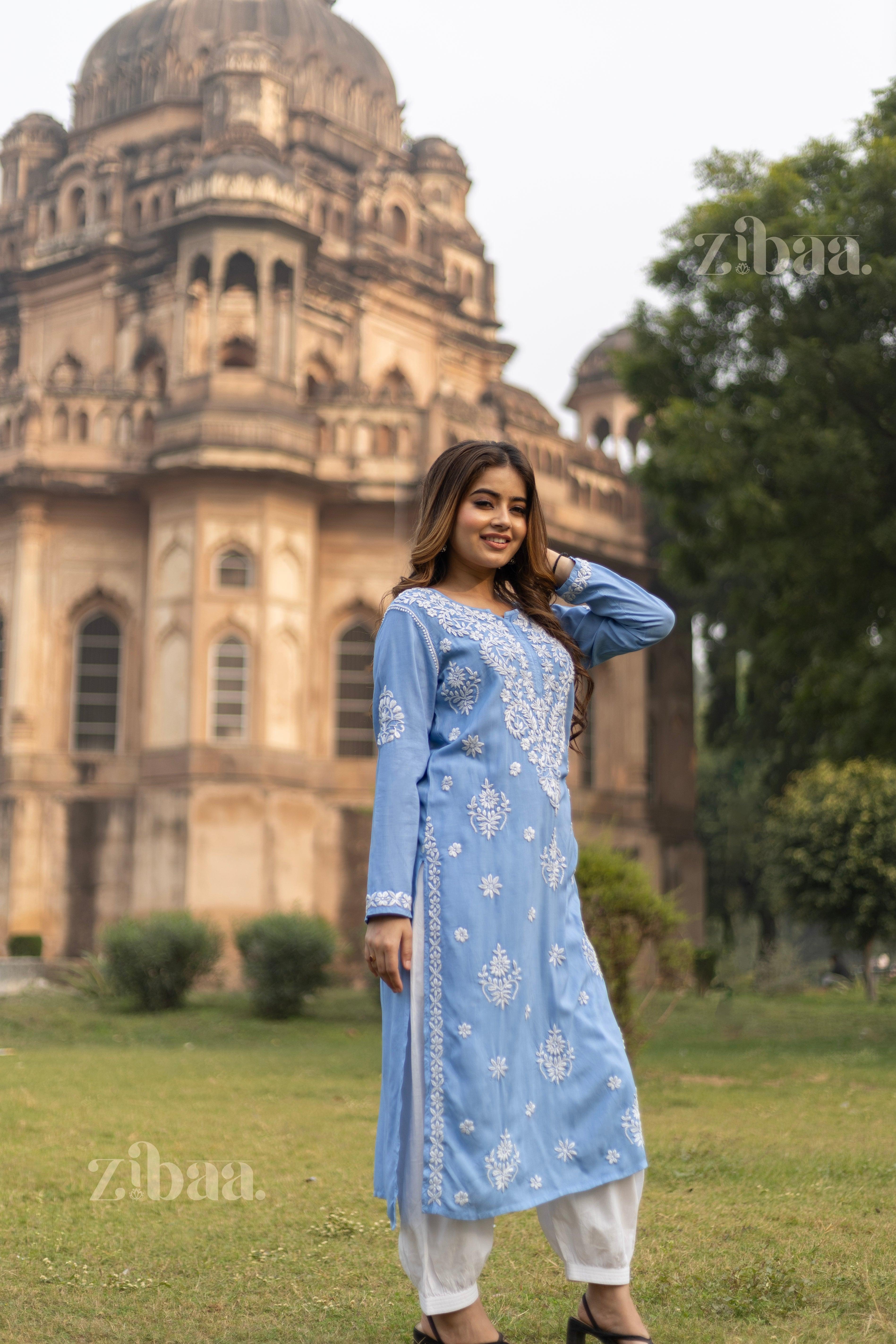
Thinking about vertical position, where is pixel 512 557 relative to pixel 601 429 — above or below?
below

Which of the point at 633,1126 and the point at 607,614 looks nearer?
the point at 633,1126

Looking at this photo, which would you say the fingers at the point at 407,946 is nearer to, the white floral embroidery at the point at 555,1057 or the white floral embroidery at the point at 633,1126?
the white floral embroidery at the point at 555,1057

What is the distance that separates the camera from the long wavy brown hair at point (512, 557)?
3.43 m

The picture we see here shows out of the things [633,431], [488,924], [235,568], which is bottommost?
[488,924]

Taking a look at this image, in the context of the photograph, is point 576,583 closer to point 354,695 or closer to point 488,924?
point 488,924

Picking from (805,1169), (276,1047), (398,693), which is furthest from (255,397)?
(398,693)

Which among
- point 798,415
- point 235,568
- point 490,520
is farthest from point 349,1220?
point 235,568

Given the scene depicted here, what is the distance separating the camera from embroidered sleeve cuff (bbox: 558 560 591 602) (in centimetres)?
361

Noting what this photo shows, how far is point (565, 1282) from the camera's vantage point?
12.9 ft

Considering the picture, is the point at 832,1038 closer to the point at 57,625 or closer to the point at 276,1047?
the point at 276,1047

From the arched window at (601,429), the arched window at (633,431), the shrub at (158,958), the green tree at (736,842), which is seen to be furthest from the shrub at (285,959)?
the arched window at (601,429)

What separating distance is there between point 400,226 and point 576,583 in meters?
21.9

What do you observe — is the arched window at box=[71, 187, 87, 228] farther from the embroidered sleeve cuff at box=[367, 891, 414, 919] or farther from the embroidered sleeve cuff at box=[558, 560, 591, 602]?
the embroidered sleeve cuff at box=[367, 891, 414, 919]

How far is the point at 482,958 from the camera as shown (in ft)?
10.1
